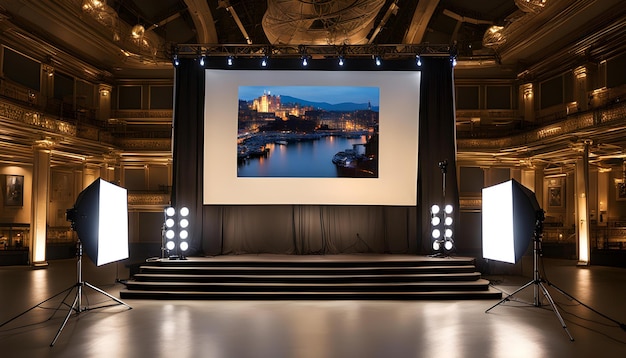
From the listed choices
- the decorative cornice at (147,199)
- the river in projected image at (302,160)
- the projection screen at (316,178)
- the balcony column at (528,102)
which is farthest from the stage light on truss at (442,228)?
the decorative cornice at (147,199)

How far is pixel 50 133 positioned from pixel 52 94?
8.74 feet

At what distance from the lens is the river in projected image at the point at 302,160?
37.5 ft

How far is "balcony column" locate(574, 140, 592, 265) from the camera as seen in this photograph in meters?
15.1

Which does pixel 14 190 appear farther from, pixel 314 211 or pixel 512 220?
pixel 512 220

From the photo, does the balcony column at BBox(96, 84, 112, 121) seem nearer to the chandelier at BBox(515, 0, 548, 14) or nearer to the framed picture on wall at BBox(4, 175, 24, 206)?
the framed picture on wall at BBox(4, 175, 24, 206)

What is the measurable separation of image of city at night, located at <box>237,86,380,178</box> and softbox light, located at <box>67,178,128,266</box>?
173 inches

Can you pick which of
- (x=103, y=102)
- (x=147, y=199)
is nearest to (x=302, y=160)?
(x=147, y=199)

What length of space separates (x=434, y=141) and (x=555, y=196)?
462 inches

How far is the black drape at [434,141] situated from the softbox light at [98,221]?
689cm

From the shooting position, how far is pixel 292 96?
11594mm

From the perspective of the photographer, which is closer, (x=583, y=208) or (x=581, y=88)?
(x=583, y=208)

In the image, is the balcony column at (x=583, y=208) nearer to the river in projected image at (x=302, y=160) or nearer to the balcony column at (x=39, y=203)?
the river in projected image at (x=302, y=160)

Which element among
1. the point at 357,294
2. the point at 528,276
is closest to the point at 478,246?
the point at 528,276

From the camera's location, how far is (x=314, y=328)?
6.41 meters
